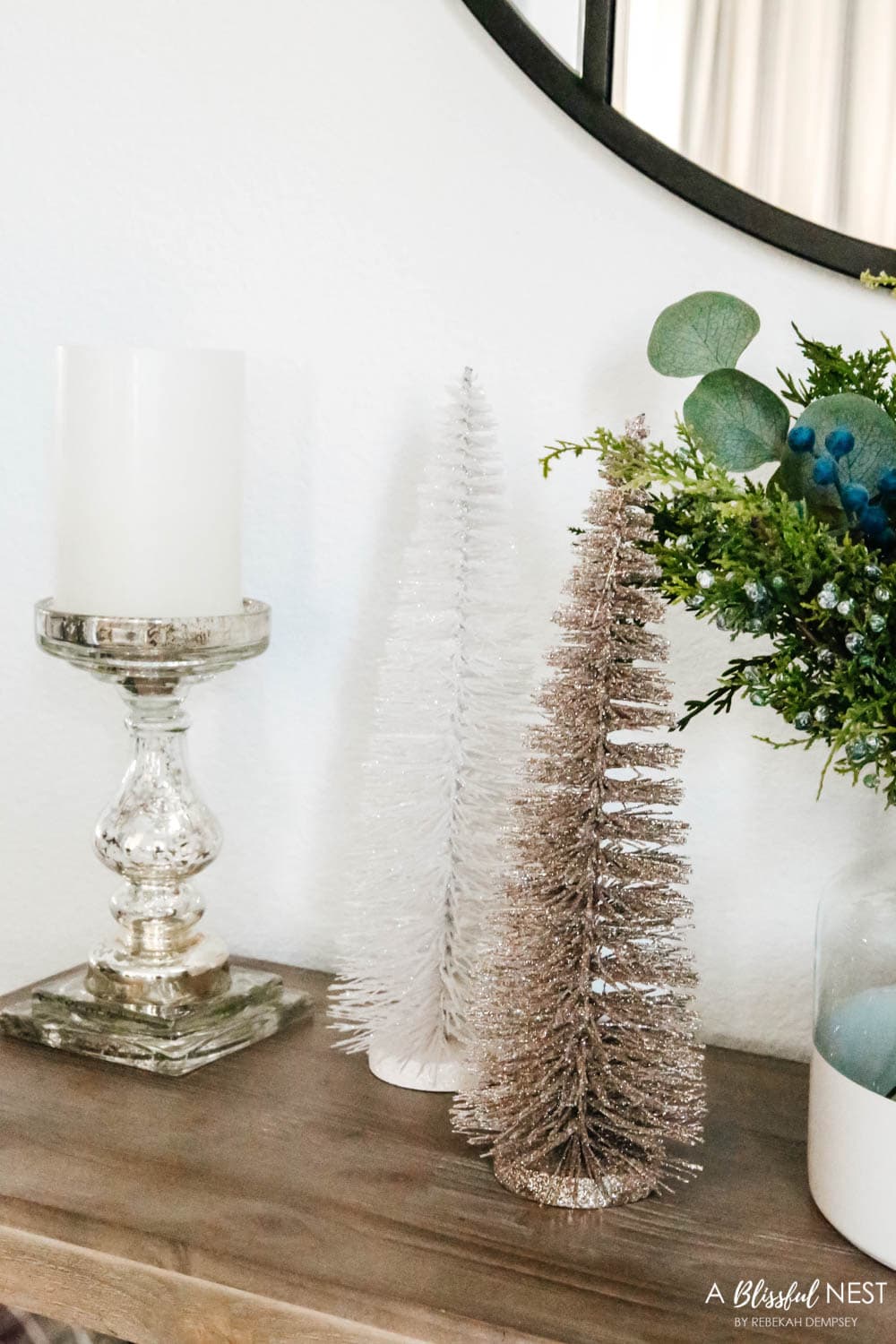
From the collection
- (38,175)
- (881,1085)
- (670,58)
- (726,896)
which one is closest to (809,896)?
(726,896)

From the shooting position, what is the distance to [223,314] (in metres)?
0.89

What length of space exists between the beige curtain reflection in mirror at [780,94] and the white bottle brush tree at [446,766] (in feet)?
0.70

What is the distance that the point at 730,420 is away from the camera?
1.76 ft

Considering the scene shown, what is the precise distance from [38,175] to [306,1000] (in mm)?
609

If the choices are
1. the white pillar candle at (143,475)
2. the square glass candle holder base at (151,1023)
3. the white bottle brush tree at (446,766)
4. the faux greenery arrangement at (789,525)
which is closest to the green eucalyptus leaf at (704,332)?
→ the faux greenery arrangement at (789,525)

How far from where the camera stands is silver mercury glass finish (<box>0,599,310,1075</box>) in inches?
28.3

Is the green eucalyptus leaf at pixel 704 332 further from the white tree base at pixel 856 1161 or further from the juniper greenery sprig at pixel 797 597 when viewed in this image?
the white tree base at pixel 856 1161

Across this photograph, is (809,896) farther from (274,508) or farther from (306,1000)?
(274,508)

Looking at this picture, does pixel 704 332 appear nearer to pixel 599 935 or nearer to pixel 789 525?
pixel 789 525

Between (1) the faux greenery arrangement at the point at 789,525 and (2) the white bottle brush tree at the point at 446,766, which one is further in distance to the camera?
(2) the white bottle brush tree at the point at 446,766

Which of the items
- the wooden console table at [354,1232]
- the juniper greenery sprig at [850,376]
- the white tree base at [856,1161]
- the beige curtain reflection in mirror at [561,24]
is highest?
the beige curtain reflection in mirror at [561,24]

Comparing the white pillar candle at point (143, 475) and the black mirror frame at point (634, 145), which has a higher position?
the black mirror frame at point (634, 145)

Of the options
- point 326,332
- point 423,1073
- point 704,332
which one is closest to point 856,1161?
point 423,1073

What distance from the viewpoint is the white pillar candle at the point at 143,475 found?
0.71 metres
